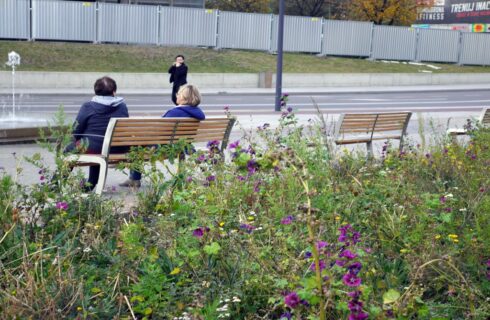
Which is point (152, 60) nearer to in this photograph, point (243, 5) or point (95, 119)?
point (243, 5)

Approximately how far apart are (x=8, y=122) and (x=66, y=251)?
46.9 ft

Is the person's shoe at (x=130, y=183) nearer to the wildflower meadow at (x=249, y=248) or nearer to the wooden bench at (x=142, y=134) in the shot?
the wooden bench at (x=142, y=134)

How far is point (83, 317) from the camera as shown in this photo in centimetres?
402

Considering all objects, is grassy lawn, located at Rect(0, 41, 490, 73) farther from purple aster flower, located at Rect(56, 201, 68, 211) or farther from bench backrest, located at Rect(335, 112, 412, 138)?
purple aster flower, located at Rect(56, 201, 68, 211)

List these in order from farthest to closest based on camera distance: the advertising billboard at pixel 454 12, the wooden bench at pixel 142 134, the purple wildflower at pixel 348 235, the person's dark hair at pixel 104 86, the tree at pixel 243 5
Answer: the advertising billboard at pixel 454 12
the tree at pixel 243 5
the person's dark hair at pixel 104 86
the wooden bench at pixel 142 134
the purple wildflower at pixel 348 235

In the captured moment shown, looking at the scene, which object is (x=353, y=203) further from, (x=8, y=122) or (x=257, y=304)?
(x=8, y=122)

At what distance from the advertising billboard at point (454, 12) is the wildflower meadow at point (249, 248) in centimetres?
5326

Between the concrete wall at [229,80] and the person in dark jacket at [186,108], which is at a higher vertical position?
the person in dark jacket at [186,108]

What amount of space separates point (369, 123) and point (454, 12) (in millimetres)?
51507

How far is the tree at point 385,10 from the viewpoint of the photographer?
5528 cm

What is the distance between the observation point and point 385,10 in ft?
182

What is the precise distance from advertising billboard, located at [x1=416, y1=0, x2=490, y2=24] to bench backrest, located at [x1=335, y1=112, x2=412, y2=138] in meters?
47.3

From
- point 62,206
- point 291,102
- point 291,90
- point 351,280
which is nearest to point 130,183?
point 62,206

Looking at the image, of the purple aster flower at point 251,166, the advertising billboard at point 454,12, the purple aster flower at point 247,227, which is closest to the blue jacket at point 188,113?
the purple aster flower at point 251,166
